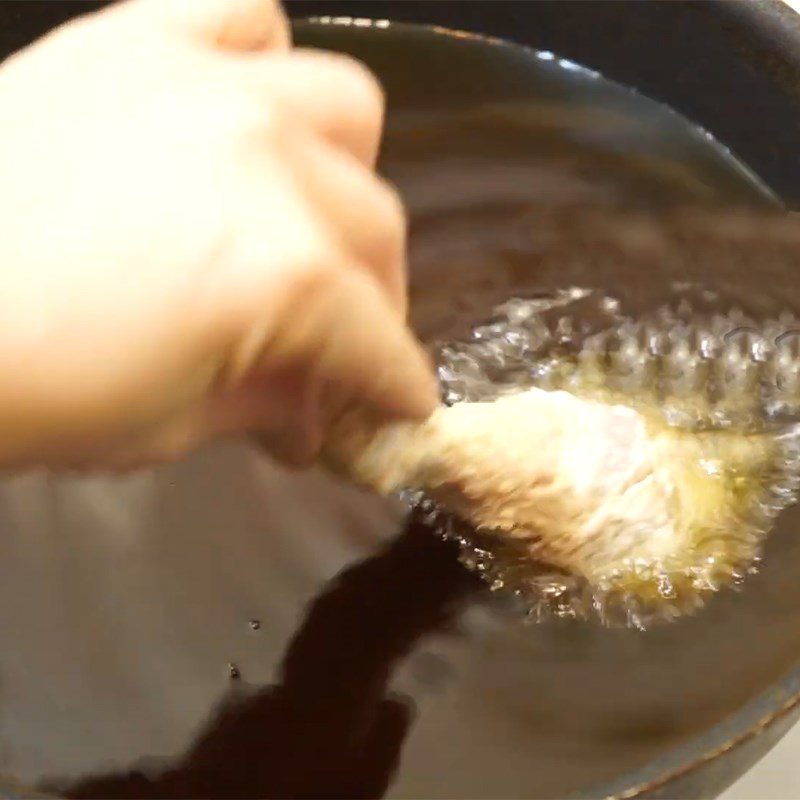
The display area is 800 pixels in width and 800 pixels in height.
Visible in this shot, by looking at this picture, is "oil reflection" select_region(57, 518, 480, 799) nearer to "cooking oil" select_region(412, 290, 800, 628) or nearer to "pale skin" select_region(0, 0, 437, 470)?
"cooking oil" select_region(412, 290, 800, 628)

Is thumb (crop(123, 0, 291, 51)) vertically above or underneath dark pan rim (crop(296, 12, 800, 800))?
above

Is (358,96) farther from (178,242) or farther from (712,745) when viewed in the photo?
(712,745)

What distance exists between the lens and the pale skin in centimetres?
28

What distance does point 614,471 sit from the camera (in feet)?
1.56

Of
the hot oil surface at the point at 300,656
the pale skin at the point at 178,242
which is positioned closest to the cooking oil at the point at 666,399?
the hot oil surface at the point at 300,656

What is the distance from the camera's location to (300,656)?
0.48 meters

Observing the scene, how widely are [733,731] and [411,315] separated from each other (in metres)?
0.31

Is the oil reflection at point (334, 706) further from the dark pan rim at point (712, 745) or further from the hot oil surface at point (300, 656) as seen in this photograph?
the dark pan rim at point (712, 745)

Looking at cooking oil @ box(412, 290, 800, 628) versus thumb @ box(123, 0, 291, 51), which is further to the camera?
cooking oil @ box(412, 290, 800, 628)

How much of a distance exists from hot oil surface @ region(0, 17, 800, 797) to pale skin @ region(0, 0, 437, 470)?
0.51 ft

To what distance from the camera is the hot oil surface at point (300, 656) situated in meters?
0.45

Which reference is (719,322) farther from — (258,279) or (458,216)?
(258,279)

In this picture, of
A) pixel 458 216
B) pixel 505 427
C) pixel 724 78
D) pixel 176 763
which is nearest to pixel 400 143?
pixel 458 216

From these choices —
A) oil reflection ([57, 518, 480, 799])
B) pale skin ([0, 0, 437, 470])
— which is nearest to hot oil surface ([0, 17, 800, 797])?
oil reflection ([57, 518, 480, 799])
